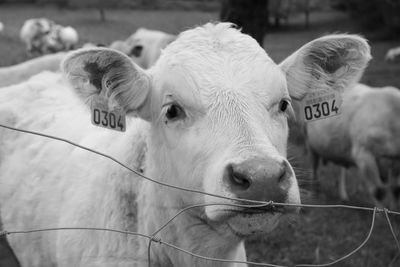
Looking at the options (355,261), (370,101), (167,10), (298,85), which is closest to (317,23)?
A: (167,10)

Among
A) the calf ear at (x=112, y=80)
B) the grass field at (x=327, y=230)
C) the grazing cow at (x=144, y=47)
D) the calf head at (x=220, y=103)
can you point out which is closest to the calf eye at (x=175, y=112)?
the calf head at (x=220, y=103)

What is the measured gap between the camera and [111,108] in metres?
3.24

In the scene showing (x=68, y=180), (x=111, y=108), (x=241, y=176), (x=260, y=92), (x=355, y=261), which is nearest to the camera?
(x=241, y=176)

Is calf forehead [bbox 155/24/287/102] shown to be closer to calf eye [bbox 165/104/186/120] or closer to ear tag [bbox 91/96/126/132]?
calf eye [bbox 165/104/186/120]

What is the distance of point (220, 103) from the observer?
2.88 m

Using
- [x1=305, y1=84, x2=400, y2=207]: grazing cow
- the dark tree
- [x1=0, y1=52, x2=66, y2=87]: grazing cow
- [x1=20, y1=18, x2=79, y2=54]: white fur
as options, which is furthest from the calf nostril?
[x1=20, y1=18, x2=79, y2=54]: white fur

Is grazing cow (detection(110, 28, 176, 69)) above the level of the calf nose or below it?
below

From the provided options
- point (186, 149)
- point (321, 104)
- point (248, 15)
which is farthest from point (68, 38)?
point (186, 149)

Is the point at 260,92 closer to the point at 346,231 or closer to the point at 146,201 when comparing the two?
the point at 146,201

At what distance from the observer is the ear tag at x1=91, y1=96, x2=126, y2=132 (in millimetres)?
3219

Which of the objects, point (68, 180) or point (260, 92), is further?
point (68, 180)

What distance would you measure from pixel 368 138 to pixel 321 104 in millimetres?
5055

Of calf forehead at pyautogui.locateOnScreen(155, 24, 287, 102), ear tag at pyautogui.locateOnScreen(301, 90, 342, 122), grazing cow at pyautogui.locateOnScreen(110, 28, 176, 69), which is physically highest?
→ calf forehead at pyautogui.locateOnScreen(155, 24, 287, 102)

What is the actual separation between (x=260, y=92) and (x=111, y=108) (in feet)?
2.63
